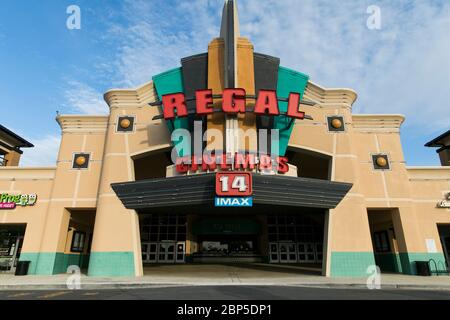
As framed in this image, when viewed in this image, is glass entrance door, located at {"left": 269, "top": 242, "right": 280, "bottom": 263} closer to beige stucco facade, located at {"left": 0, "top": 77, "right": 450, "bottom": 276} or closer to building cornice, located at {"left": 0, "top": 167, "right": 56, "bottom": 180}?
beige stucco facade, located at {"left": 0, "top": 77, "right": 450, "bottom": 276}

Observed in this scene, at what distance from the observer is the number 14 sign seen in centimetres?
1755

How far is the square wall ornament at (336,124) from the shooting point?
78.2 ft

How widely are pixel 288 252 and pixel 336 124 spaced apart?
52.4 ft

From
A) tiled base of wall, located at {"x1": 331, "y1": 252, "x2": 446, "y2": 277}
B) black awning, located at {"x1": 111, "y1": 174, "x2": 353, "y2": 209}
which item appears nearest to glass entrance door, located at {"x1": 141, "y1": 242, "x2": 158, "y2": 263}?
black awning, located at {"x1": 111, "y1": 174, "x2": 353, "y2": 209}

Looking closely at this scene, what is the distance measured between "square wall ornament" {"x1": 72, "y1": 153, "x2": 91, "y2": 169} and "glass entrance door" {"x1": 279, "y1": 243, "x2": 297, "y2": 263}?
850 inches

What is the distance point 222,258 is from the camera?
109 ft

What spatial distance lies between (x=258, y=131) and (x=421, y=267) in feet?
50.3

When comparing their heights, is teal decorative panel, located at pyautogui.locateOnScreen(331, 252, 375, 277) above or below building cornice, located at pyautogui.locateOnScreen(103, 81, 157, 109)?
below

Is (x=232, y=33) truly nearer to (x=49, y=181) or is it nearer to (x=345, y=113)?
(x=345, y=113)

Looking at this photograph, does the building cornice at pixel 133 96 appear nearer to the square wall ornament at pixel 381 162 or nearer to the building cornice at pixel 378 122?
the building cornice at pixel 378 122

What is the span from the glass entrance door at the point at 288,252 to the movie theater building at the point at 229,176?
8634 millimetres

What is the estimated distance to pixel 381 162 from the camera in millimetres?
24406

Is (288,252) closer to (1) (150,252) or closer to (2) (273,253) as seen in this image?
(2) (273,253)

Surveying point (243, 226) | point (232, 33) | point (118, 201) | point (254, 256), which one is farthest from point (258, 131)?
point (254, 256)
